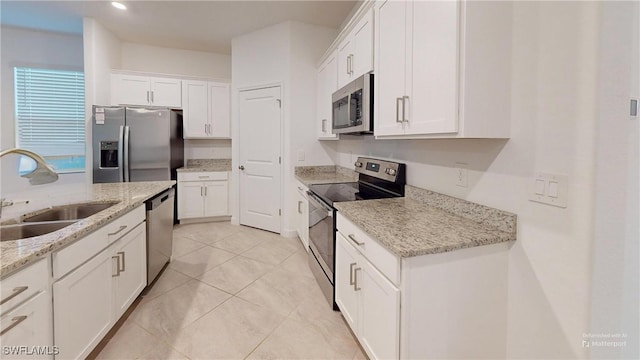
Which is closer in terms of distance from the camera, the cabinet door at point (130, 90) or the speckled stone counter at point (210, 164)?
the cabinet door at point (130, 90)

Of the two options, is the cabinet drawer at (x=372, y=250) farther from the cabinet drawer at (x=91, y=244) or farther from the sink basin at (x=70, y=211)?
the sink basin at (x=70, y=211)

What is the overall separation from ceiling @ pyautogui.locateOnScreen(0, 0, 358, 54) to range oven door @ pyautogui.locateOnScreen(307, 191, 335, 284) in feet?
7.52

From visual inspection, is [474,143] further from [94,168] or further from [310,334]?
[94,168]

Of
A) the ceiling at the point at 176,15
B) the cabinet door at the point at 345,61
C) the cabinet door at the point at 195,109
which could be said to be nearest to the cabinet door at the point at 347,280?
the cabinet door at the point at 345,61

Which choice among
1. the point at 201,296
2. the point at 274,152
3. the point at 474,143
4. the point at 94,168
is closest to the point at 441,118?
the point at 474,143

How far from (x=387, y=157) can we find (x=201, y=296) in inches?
77.1

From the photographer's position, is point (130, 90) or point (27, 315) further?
point (130, 90)

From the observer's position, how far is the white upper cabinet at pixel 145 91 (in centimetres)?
423

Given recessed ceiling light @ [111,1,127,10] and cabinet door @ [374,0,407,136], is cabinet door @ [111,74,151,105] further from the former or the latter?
cabinet door @ [374,0,407,136]

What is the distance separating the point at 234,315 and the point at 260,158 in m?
2.39

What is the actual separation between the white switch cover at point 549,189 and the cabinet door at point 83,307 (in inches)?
83.8

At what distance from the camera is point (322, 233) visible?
7.68ft

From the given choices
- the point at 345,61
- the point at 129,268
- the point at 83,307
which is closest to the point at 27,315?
the point at 83,307

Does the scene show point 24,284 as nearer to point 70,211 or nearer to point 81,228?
point 81,228
